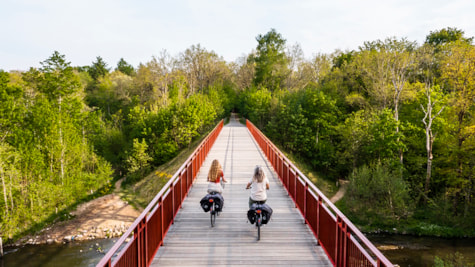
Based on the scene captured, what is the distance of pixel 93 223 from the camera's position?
1158 inches

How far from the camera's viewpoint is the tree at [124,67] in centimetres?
10681

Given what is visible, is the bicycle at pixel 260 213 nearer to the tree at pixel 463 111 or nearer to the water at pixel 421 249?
the water at pixel 421 249

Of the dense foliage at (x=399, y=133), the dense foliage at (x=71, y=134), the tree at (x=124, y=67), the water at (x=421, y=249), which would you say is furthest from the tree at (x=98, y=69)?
the water at (x=421, y=249)

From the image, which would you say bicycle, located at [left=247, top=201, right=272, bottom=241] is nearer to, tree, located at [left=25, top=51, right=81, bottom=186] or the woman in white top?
the woman in white top

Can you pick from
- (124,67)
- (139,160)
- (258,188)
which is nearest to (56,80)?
(139,160)

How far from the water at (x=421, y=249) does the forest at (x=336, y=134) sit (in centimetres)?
120

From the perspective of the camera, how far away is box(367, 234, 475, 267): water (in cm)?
2319

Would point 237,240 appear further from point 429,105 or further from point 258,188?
point 429,105

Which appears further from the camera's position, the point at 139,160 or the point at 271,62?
the point at 271,62

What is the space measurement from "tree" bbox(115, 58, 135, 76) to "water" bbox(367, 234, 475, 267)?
313ft

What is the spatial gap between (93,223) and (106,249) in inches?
231

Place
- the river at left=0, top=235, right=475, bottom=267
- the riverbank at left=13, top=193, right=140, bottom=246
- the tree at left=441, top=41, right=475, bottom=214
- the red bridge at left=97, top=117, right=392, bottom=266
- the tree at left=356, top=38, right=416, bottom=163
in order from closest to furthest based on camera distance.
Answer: the red bridge at left=97, top=117, right=392, bottom=266 < the river at left=0, top=235, right=475, bottom=267 < the riverbank at left=13, top=193, right=140, bottom=246 < the tree at left=441, top=41, right=475, bottom=214 < the tree at left=356, top=38, right=416, bottom=163

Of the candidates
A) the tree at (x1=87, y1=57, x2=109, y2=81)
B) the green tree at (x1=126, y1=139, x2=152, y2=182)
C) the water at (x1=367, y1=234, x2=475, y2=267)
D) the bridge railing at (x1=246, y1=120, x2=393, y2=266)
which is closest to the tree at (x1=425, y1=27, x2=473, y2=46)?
the water at (x1=367, y1=234, x2=475, y2=267)

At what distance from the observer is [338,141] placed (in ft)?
154
